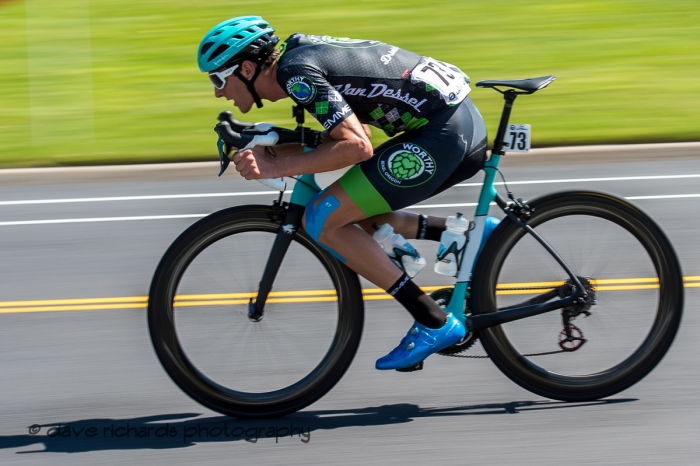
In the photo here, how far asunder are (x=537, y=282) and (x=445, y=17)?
10440 millimetres

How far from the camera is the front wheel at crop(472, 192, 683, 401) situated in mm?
4875

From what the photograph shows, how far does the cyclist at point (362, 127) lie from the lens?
447 cm

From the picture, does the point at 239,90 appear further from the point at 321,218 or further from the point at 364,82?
the point at 321,218

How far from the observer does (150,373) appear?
556 centimetres

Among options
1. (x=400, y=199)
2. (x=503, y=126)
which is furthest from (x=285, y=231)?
(x=503, y=126)

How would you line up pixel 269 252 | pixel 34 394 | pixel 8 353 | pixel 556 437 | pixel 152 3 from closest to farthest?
1. pixel 556 437
2. pixel 269 252
3. pixel 34 394
4. pixel 8 353
5. pixel 152 3

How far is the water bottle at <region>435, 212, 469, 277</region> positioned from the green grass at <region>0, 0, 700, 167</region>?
221 inches

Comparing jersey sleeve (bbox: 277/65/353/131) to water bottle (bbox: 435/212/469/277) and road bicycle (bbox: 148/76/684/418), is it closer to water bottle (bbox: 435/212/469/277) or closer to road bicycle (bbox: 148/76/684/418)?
road bicycle (bbox: 148/76/684/418)

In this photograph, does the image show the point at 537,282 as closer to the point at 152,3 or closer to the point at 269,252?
the point at 269,252

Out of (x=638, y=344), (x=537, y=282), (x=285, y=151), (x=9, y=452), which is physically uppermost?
(x=285, y=151)

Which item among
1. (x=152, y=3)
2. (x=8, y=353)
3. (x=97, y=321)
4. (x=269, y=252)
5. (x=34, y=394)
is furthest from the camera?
(x=152, y=3)

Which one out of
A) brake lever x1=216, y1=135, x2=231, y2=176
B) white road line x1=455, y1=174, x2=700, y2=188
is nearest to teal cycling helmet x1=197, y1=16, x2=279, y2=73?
brake lever x1=216, y1=135, x2=231, y2=176

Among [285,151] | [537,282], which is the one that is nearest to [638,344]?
[537,282]

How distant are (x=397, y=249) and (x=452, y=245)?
261mm
